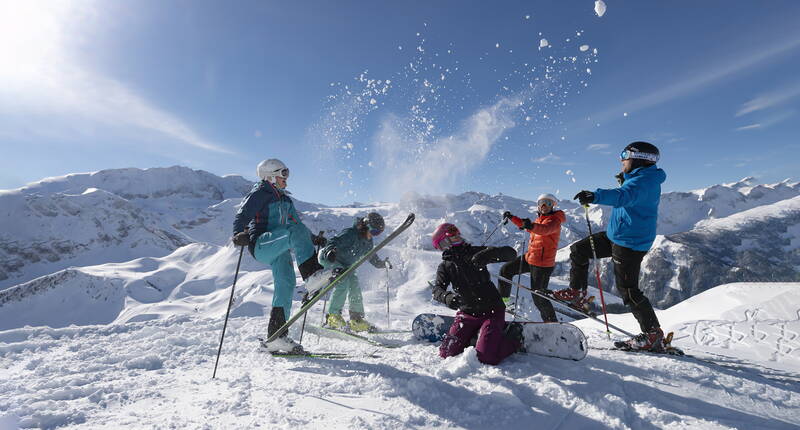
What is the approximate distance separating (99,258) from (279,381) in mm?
138885

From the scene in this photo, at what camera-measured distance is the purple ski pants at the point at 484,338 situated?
3.74 meters

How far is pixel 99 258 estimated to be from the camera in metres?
108

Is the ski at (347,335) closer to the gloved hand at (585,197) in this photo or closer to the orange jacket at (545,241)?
the orange jacket at (545,241)

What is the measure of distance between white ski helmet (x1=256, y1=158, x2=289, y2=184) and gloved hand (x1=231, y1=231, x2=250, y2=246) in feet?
3.12

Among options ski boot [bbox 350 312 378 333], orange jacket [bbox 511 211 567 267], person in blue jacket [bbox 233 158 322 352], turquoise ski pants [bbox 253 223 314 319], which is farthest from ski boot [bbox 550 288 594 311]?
turquoise ski pants [bbox 253 223 314 319]

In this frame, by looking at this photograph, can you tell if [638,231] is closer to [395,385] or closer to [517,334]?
[517,334]

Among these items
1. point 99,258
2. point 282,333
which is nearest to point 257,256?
point 282,333

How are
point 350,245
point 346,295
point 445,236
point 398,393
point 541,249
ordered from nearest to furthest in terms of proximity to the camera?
point 398,393 → point 445,236 → point 541,249 → point 350,245 → point 346,295

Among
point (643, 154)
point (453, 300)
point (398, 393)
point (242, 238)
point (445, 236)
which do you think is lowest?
point (398, 393)

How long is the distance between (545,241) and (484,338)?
9.35ft

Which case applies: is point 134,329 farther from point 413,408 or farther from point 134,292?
point 134,292

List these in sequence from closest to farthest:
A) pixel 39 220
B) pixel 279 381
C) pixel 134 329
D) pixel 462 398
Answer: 1. pixel 462 398
2. pixel 279 381
3. pixel 134 329
4. pixel 39 220

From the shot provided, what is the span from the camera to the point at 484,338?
3.84 meters

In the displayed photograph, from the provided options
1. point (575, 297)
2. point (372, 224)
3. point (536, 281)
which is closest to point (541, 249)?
point (536, 281)
